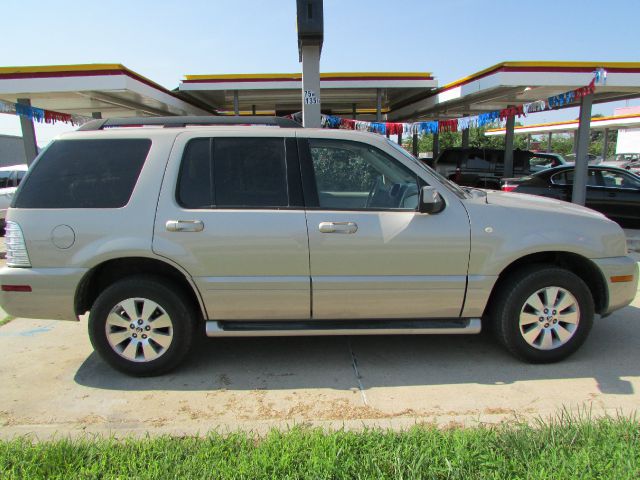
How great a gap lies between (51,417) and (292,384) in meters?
1.68

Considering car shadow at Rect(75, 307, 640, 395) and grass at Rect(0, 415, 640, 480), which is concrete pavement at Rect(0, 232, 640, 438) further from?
grass at Rect(0, 415, 640, 480)

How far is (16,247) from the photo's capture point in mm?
→ 3602

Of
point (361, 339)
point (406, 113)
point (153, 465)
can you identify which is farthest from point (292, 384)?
point (406, 113)

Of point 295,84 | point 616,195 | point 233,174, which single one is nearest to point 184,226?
point 233,174

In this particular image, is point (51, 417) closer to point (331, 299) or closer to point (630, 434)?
point (331, 299)

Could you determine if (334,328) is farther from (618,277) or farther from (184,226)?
(618,277)

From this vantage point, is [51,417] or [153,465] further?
[51,417]

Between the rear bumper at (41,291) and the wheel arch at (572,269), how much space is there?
331cm

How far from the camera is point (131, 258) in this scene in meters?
3.79

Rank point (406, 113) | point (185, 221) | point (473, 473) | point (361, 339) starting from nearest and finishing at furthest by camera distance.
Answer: point (473, 473), point (185, 221), point (361, 339), point (406, 113)

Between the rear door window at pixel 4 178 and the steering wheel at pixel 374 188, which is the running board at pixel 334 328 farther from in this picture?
the rear door window at pixel 4 178

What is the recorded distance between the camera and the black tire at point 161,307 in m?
3.67

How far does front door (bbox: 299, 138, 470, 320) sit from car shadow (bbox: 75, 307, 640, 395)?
473 millimetres

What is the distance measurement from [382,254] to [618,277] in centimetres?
196
